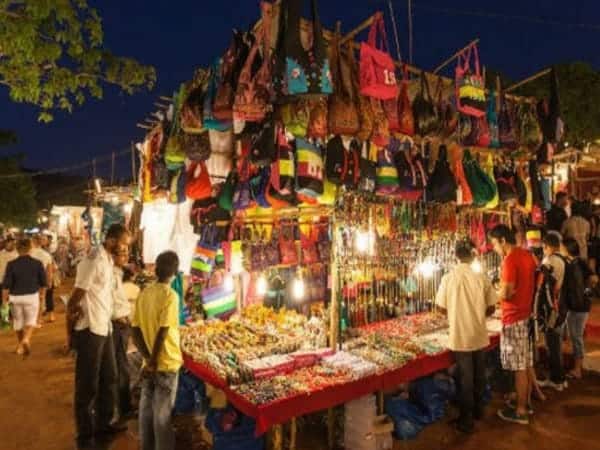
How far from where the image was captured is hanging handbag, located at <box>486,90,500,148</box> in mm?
5793

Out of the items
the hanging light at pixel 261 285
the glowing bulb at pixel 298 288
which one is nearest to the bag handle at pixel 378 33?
the glowing bulb at pixel 298 288

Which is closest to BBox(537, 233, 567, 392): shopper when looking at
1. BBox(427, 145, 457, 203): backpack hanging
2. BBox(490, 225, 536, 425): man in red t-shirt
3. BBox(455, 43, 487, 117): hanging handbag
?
Result: BBox(490, 225, 536, 425): man in red t-shirt

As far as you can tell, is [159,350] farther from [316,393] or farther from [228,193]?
[228,193]

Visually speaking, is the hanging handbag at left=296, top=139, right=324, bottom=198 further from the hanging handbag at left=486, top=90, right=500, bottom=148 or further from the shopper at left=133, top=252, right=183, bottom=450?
the hanging handbag at left=486, top=90, right=500, bottom=148

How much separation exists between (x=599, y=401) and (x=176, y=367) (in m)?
5.41

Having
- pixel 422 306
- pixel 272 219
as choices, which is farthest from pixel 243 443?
pixel 422 306

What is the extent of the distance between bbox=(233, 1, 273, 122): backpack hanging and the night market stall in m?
0.01

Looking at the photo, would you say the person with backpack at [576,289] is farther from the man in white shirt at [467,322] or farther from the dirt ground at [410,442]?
the man in white shirt at [467,322]

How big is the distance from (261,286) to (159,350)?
8.42ft

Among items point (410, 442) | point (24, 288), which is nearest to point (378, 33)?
point (410, 442)

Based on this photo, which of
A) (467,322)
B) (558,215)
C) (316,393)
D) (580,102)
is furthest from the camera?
(580,102)

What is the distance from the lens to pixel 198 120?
442cm

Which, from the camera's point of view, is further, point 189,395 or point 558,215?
point 558,215

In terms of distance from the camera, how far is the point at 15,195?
Result: 95.5ft
